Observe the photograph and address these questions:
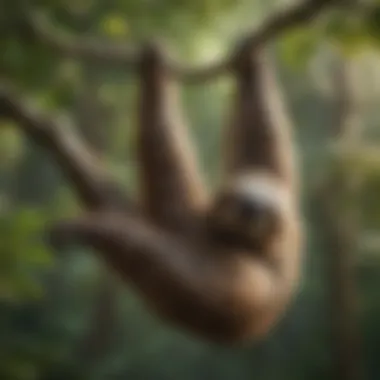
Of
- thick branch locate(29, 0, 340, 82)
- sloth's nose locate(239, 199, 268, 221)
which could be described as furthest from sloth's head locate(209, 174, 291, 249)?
thick branch locate(29, 0, 340, 82)

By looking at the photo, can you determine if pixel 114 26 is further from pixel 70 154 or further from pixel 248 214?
pixel 248 214

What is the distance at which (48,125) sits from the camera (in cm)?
94

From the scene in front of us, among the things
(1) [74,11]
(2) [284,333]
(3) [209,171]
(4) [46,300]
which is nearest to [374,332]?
(2) [284,333]

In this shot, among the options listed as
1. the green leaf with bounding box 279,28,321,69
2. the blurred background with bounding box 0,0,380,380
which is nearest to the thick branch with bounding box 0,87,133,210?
the blurred background with bounding box 0,0,380,380

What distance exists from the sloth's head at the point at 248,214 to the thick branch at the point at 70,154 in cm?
10

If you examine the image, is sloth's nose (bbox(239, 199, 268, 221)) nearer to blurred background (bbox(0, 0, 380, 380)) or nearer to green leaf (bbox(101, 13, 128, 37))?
blurred background (bbox(0, 0, 380, 380))

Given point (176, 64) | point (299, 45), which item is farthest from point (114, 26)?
point (299, 45)

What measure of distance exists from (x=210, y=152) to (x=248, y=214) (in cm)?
10

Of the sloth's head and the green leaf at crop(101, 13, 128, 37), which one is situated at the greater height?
the green leaf at crop(101, 13, 128, 37)

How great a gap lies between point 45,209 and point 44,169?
0.15 feet

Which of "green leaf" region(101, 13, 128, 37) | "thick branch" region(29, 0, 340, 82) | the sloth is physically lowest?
the sloth

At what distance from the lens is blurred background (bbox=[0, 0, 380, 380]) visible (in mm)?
971

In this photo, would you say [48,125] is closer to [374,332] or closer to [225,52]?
[225,52]

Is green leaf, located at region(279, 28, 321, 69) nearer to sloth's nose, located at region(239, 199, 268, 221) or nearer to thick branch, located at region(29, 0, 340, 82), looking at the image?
thick branch, located at region(29, 0, 340, 82)
